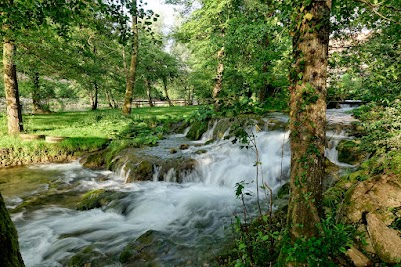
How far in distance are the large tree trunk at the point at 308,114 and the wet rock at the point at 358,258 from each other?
0.79 meters

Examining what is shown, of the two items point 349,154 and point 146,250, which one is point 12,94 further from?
point 349,154

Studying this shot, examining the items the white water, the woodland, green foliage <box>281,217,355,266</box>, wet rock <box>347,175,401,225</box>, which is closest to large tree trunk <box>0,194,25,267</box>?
the woodland

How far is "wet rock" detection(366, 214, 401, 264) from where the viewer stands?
3191 mm

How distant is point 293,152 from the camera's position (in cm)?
308

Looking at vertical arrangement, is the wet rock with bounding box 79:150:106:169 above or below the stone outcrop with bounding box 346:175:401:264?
below

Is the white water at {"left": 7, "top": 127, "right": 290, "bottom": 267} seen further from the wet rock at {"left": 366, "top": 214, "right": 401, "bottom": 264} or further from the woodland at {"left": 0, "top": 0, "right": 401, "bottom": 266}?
the wet rock at {"left": 366, "top": 214, "right": 401, "bottom": 264}

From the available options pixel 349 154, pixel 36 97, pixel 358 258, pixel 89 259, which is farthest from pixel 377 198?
pixel 36 97

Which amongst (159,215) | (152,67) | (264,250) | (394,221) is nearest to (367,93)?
(394,221)

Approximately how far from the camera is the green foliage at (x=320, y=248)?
2.70 metres

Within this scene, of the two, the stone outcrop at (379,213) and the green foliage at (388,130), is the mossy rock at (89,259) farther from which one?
the green foliage at (388,130)

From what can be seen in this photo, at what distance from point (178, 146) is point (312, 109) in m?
10.5

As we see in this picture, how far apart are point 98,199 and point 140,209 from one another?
135cm

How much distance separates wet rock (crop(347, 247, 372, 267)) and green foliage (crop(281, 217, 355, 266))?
50 cm

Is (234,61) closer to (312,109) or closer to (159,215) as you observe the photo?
(159,215)
